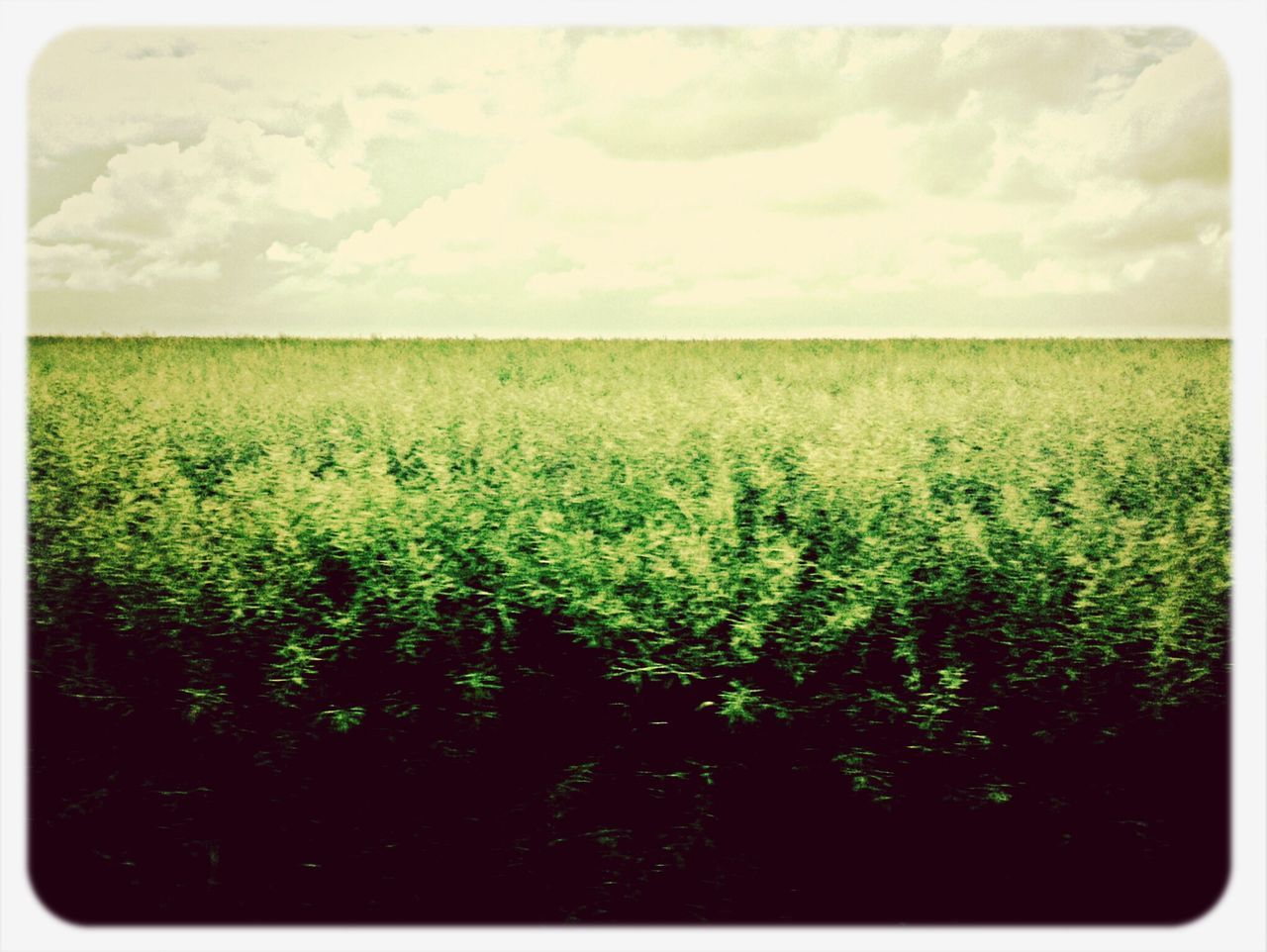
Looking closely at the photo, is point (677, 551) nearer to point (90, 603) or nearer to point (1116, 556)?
point (1116, 556)

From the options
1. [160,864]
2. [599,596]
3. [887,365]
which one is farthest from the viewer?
[887,365]

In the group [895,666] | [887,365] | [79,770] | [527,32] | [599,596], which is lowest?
[79,770]

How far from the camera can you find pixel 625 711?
3447mm

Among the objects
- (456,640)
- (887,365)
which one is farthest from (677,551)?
(887,365)

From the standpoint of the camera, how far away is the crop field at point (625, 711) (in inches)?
136

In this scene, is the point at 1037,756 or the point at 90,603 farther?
the point at 90,603

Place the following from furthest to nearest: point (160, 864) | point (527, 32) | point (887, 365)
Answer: point (887, 365) → point (527, 32) → point (160, 864)

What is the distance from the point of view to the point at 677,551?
3.60 meters

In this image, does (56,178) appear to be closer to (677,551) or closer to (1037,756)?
(677,551)

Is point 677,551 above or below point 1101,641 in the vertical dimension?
above

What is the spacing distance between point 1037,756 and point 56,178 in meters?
5.05

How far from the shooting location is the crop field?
11.4 ft

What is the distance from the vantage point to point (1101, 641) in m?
3.50

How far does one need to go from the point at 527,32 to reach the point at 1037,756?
3830mm
